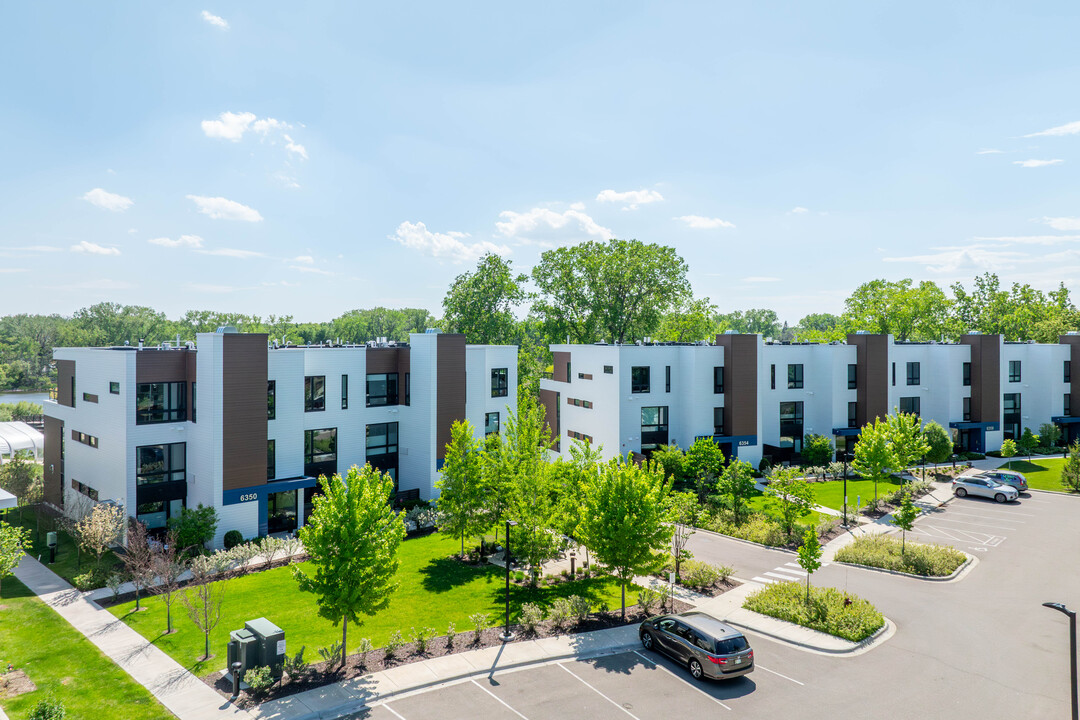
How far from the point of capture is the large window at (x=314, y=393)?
34.7 meters

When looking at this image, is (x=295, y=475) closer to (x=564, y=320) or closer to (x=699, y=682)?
(x=699, y=682)

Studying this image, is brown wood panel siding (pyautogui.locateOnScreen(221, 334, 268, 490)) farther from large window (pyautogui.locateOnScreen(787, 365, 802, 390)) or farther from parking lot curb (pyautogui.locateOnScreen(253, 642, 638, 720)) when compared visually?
large window (pyautogui.locateOnScreen(787, 365, 802, 390))

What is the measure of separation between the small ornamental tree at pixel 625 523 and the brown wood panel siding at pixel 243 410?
17.5 meters

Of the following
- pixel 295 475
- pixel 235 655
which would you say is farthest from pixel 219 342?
pixel 235 655

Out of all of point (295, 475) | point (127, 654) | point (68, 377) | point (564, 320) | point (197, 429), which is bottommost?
point (127, 654)

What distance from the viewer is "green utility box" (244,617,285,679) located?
1731 cm

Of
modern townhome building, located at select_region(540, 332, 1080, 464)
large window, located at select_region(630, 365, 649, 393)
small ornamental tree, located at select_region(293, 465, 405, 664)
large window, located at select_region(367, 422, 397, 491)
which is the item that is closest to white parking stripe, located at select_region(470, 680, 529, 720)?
small ornamental tree, located at select_region(293, 465, 405, 664)

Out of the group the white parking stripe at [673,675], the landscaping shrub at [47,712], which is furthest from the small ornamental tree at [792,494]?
the landscaping shrub at [47,712]

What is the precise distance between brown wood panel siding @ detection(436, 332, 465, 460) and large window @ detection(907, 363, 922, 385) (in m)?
40.3

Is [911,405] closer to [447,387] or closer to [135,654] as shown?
[447,387]

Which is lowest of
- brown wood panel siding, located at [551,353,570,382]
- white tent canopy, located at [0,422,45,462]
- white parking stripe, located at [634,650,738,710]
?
white parking stripe, located at [634,650,738,710]

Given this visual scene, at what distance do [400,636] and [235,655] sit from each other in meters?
4.77

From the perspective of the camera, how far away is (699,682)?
58.4 feet

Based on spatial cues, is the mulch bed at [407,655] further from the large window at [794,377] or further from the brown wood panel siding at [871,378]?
the brown wood panel siding at [871,378]
